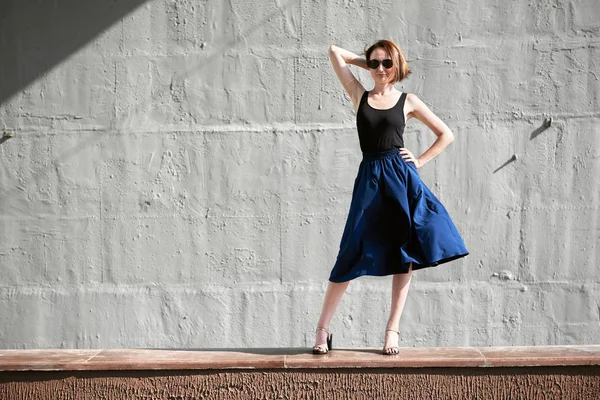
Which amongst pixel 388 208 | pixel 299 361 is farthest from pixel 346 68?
pixel 299 361

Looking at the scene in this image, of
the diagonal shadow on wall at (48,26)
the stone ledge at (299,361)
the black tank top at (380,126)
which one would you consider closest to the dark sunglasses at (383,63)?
the black tank top at (380,126)

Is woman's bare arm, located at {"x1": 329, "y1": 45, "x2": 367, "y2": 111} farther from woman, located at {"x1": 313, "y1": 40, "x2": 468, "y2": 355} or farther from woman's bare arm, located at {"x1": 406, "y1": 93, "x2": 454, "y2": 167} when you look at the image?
woman's bare arm, located at {"x1": 406, "y1": 93, "x2": 454, "y2": 167}

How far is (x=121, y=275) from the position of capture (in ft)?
18.3

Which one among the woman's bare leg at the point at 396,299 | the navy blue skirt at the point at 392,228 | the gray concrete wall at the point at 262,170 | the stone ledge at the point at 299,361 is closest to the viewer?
the stone ledge at the point at 299,361

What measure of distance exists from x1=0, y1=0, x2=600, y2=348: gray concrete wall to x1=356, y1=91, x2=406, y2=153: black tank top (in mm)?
A: 1632

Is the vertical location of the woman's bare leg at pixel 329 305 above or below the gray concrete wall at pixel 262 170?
below

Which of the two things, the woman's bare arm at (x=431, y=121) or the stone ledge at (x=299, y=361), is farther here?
the woman's bare arm at (x=431, y=121)

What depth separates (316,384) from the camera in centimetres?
369

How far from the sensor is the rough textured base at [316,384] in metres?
3.68

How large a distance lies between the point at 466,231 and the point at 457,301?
50cm

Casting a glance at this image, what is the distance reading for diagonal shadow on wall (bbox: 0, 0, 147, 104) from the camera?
550cm

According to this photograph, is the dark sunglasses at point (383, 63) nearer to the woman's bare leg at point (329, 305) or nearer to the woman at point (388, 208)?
the woman at point (388, 208)

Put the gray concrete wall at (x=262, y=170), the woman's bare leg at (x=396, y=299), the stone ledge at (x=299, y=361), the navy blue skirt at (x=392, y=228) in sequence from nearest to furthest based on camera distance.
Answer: the stone ledge at (x=299, y=361)
the navy blue skirt at (x=392, y=228)
the woman's bare leg at (x=396, y=299)
the gray concrete wall at (x=262, y=170)

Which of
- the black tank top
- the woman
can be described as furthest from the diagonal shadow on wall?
the black tank top
